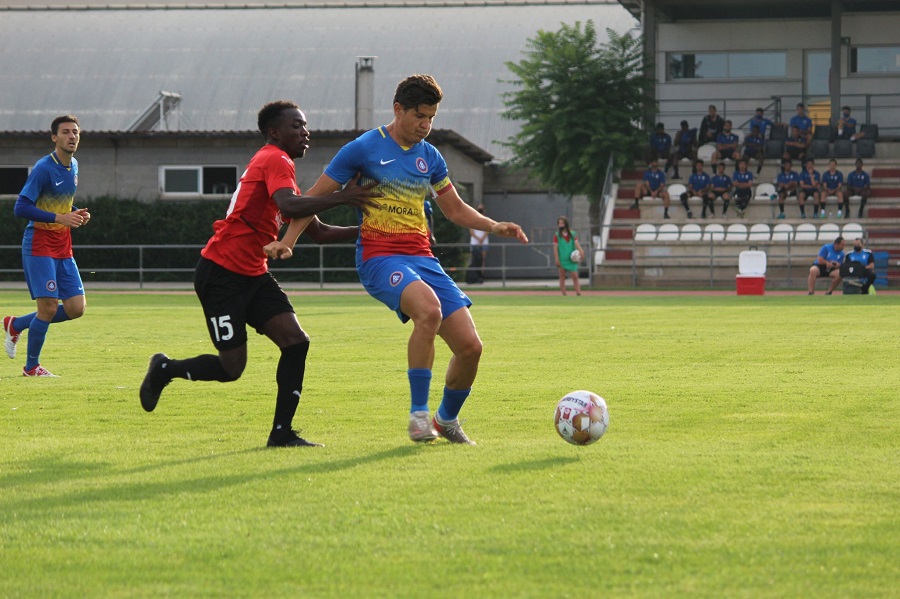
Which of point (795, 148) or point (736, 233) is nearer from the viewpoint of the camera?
point (736, 233)

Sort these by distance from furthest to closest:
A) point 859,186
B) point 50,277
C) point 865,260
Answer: point 859,186
point 865,260
point 50,277

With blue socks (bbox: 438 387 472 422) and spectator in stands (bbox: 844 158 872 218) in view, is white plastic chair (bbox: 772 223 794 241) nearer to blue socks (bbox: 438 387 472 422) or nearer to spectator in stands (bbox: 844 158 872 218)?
spectator in stands (bbox: 844 158 872 218)

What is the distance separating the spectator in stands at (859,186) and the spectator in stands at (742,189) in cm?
262

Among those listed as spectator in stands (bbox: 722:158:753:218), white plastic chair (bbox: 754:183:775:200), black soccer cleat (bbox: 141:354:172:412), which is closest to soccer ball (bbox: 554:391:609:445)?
black soccer cleat (bbox: 141:354:172:412)

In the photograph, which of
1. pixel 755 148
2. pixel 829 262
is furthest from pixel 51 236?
pixel 755 148

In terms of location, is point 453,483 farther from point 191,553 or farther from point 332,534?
point 191,553

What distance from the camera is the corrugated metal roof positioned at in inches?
2003

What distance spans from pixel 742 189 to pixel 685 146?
244 cm

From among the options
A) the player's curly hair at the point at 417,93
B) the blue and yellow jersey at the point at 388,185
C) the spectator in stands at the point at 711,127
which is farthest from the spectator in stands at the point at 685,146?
the player's curly hair at the point at 417,93

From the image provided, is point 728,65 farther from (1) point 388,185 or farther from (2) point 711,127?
(1) point 388,185

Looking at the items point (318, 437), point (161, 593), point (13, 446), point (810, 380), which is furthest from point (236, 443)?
point (810, 380)

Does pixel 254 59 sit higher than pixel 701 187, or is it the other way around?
pixel 254 59

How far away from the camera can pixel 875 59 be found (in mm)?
41656

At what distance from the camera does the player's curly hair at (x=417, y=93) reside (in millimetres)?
7574
